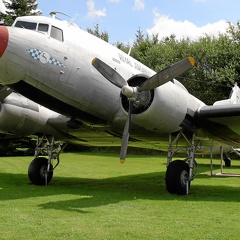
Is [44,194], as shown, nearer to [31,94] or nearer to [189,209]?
[31,94]

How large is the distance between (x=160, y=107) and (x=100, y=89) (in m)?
1.81

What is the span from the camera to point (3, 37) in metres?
8.44

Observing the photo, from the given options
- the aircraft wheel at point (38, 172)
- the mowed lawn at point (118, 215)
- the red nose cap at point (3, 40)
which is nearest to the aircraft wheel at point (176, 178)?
the mowed lawn at point (118, 215)

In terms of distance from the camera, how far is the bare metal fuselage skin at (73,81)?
29.1 feet

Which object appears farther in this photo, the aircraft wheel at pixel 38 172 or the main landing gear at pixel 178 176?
the aircraft wheel at pixel 38 172

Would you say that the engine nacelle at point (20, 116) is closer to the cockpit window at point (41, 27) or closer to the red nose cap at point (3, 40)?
the cockpit window at point (41, 27)

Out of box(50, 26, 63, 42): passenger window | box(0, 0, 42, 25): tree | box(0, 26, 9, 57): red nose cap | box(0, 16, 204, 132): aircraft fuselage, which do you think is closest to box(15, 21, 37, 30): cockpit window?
box(0, 16, 204, 132): aircraft fuselage

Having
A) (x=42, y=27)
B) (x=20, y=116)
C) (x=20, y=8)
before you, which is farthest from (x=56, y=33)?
(x=20, y=8)

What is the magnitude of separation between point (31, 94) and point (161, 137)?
4.22 metres

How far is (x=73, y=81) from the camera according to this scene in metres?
9.69

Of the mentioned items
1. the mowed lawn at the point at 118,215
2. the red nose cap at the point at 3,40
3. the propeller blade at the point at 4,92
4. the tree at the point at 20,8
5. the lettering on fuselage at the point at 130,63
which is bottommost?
the mowed lawn at the point at 118,215

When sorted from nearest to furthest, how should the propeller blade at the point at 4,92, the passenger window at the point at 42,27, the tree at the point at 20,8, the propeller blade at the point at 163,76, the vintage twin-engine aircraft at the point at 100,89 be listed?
the vintage twin-engine aircraft at the point at 100,89 → the propeller blade at the point at 163,76 → the passenger window at the point at 42,27 → the propeller blade at the point at 4,92 → the tree at the point at 20,8

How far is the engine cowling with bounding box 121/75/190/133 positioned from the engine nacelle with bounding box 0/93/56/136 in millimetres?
4004

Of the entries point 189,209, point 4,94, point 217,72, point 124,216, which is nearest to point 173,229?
point 124,216
